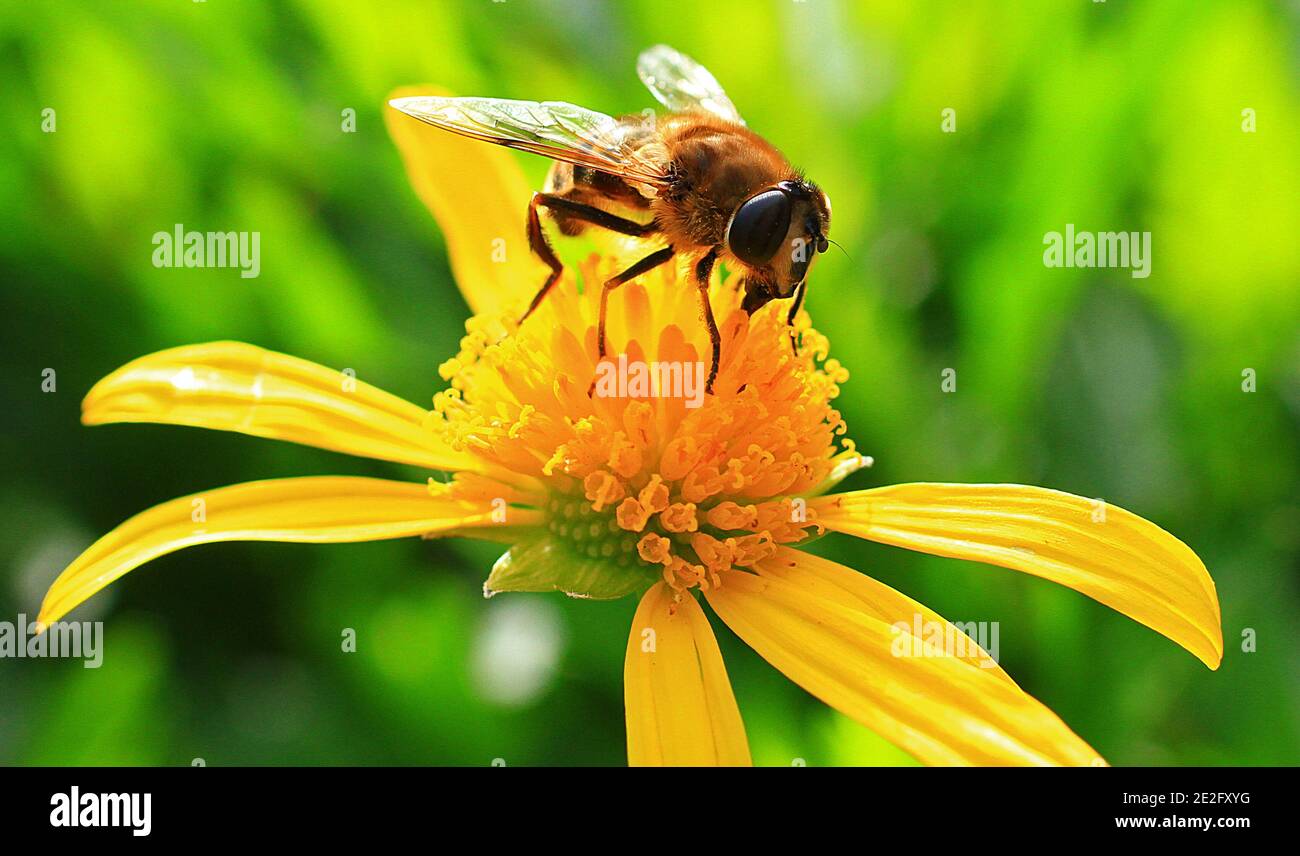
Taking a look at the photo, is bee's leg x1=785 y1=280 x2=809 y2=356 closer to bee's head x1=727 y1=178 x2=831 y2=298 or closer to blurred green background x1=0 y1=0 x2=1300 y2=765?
bee's head x1=727 y1=178 x2=831 y2=298

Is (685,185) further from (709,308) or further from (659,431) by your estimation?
(659,431)

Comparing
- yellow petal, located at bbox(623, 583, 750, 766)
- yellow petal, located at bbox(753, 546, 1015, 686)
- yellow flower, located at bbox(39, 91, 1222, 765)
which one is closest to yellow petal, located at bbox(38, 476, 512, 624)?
yellow flower, located at bbox(39, 91, 1222, 765)

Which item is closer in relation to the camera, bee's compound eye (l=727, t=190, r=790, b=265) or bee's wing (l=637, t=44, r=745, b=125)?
bee's compound eye (l=727, t=190, r=790, b=265)

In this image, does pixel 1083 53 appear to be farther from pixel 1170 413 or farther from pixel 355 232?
pixel 355 232

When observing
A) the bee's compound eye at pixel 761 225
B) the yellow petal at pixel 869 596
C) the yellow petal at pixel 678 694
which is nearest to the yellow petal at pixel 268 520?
the yellow petal at pixel 678 694

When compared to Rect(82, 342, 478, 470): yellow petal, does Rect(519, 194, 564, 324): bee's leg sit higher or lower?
higher

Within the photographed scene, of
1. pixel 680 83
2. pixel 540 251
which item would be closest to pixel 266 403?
pixel 540 251
